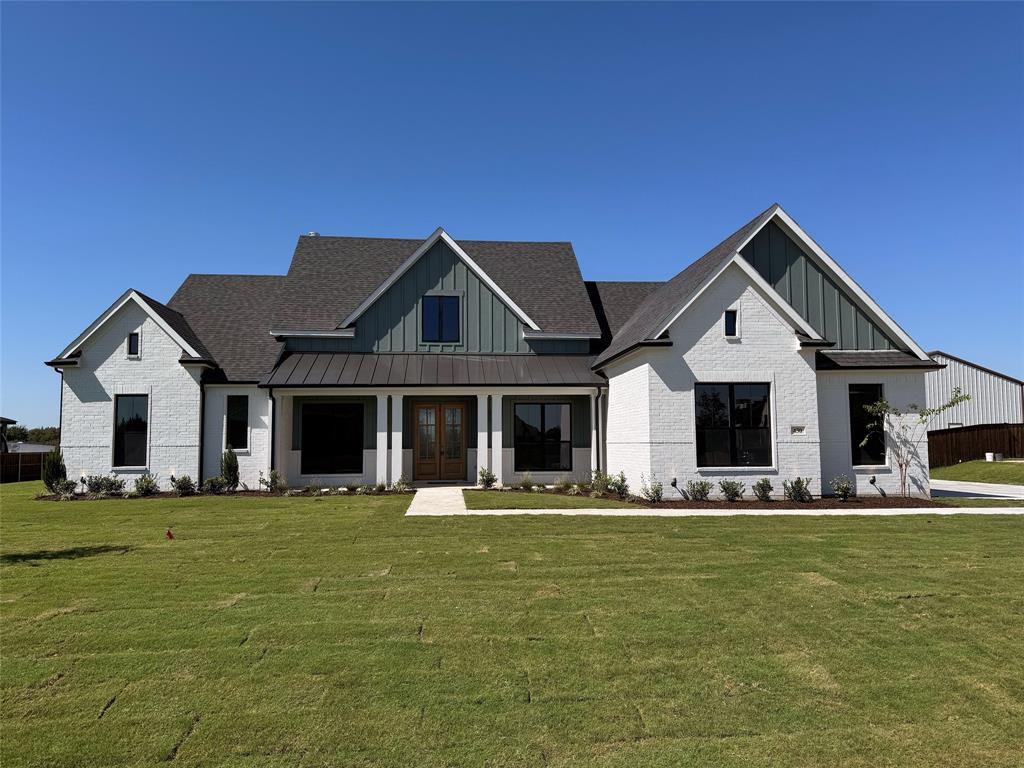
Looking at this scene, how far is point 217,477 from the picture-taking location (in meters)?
18.0

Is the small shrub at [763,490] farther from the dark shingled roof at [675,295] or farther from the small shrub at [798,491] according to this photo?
the dark shingled roof at [675,295]

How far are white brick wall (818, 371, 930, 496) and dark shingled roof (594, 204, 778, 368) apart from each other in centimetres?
425

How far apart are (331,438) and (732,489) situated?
11969mm

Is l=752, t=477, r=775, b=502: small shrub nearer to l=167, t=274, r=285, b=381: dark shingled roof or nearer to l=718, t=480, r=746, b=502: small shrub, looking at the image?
l=718, t=480, r=746, b=502: small shrub

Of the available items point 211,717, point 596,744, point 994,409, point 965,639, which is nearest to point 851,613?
point 965,639

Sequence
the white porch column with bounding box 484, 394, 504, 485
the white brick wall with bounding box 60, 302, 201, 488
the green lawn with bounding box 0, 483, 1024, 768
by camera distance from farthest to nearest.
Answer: the white porch column with bounding box 484, 394, 504, 485, the white brick wall with bounding box 60, 302, 201, 488, the green lawn with bounding box 0, 483, 1024, 768

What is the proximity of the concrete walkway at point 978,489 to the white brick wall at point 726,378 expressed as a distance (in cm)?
635

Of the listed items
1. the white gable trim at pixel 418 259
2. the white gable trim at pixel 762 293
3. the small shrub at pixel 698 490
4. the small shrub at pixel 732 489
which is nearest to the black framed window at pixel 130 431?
the white gable trim at pixel 418 259

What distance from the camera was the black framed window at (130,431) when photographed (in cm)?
1798

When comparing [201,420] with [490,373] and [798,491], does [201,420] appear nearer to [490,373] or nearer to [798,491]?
[490,373]

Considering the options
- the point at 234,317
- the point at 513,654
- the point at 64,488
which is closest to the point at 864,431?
the point at 513,654

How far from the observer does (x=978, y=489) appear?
19.8 m

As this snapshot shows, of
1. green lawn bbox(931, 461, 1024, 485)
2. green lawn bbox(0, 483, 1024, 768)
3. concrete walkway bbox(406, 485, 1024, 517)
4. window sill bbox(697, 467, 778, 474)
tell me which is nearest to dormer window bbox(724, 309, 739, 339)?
window sill bbox(697, 467, 778, 474)

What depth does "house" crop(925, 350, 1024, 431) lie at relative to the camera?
3191cm
